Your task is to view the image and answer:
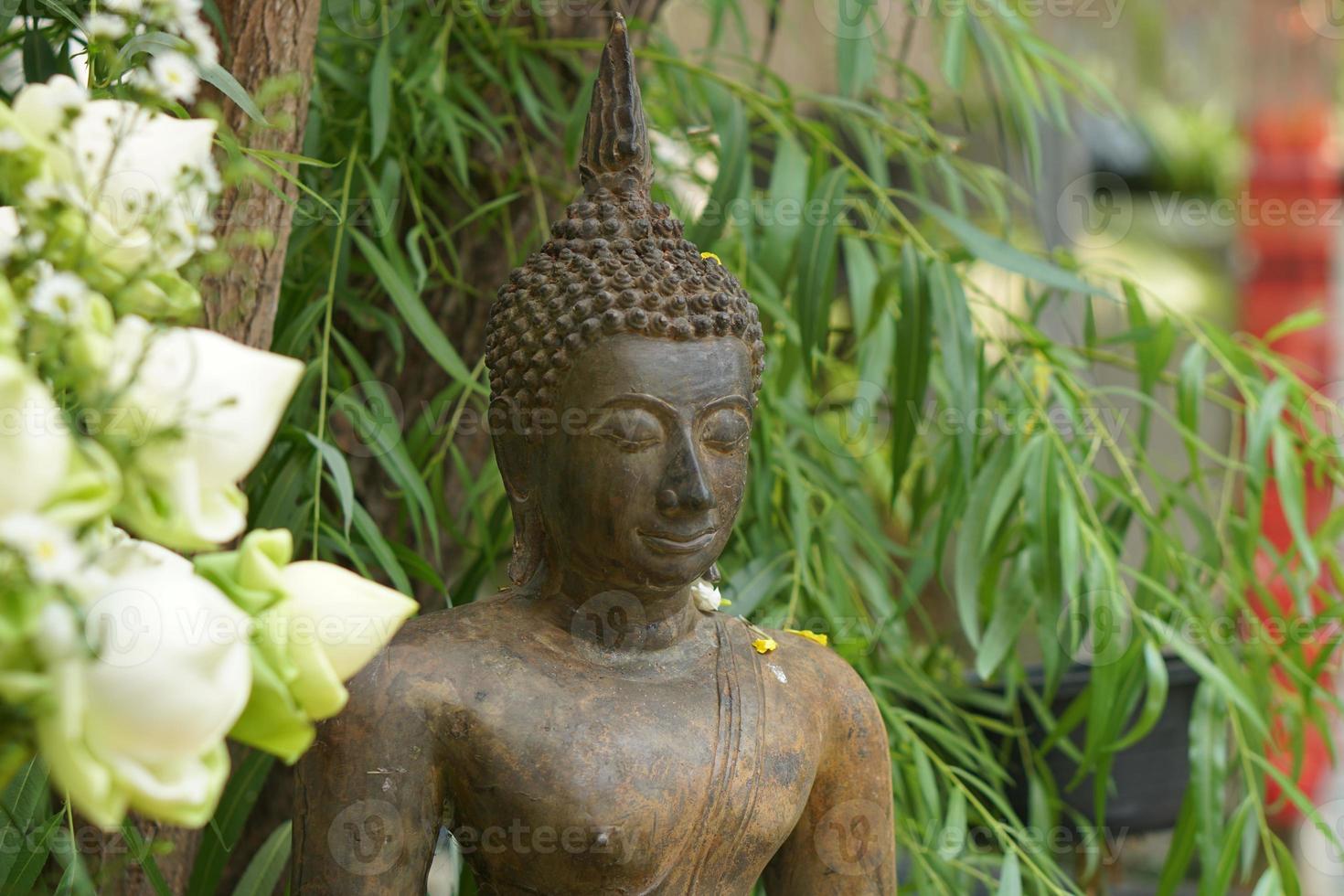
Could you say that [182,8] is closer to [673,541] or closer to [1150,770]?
[673,541]

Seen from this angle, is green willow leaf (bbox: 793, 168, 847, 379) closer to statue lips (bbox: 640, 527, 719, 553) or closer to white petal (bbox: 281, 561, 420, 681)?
statue lips (bbox: 640, 527, 719, 553)

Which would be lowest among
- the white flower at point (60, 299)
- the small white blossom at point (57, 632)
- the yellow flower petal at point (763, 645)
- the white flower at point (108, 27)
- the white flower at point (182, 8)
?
the yellow flower petal at point (763, 645)

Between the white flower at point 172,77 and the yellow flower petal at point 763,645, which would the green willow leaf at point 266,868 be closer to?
the yellow flower petal at point 763,645

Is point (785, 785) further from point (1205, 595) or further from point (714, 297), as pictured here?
point (1205, 595)

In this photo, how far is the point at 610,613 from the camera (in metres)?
1.17

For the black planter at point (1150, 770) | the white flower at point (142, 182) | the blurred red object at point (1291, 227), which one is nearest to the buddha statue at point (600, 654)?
the white flower at point (142, 182)

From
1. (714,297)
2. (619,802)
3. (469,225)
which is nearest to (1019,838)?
(619,802)

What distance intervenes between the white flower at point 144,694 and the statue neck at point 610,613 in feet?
1.65

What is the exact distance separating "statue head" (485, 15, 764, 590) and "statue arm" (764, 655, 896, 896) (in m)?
0.21

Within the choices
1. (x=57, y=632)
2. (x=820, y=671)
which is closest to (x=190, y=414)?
(x=57, y=632)

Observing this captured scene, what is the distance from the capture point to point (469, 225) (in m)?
1.74

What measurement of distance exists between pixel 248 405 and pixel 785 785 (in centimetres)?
62

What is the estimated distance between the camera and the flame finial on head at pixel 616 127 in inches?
46.4

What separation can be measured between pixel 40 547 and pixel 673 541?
56 cm
